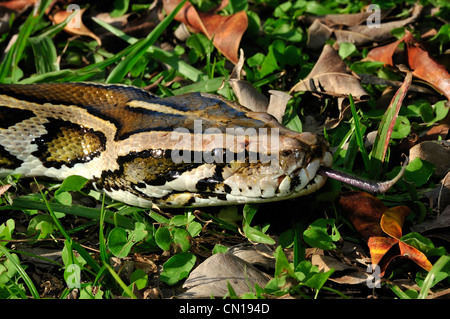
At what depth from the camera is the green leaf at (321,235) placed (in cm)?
348

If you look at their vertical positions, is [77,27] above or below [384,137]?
above

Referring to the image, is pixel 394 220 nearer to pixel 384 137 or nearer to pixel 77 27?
pixel 384 137

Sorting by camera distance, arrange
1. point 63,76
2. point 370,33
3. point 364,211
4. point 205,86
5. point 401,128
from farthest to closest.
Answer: point 370,33, point 63,76, point 205,86, point 401,128, point 364,211

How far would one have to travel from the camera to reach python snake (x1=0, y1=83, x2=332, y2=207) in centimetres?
343

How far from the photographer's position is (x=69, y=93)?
4.37 m

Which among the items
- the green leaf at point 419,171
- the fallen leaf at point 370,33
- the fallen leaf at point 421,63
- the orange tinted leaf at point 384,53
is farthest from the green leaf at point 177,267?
the fallen leaf at point 370,33

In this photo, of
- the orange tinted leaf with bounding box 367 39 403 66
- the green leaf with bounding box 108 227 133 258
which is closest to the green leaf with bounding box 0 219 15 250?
the green leaf with bounding box 108 227 133 258

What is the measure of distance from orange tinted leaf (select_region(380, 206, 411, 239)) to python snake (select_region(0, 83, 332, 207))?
480 mm

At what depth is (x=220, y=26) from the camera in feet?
17.7

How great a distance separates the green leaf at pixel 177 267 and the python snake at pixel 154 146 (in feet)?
1.40

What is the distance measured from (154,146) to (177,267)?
86 centimetres

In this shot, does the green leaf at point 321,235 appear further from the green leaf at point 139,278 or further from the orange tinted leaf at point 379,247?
the green leaf at point 139,278

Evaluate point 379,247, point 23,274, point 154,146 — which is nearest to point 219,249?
point 154,146

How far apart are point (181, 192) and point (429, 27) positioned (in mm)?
3405
